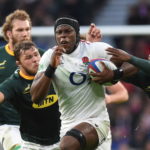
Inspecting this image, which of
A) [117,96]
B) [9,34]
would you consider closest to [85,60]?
[117,96]

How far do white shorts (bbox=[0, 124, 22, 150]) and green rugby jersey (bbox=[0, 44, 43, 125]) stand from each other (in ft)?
0.26

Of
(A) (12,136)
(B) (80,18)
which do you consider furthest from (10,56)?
(B) (80,18)

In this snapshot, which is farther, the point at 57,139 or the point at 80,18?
the point at 80,18

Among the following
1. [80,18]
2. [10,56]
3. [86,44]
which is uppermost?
[86,44]

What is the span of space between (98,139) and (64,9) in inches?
258

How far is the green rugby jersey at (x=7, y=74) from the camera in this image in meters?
8.14

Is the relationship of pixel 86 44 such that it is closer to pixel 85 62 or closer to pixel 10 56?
pixel 85 62

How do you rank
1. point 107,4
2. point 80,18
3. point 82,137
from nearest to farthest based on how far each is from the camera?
point 82,137 < point 80,18 < point 107,4

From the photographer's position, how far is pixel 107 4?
13.6 meters

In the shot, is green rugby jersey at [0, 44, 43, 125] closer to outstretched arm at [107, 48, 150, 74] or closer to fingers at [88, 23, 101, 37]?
fingers at [88, 23, 101, 37]

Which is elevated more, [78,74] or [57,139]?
[78,74]

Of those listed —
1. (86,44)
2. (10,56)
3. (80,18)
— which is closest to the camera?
(86,44)

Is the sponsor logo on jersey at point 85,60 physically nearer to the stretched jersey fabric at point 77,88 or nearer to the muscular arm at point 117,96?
the stretched jersey fabric at point 77,88

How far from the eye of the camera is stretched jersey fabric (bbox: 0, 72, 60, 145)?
288 inches
